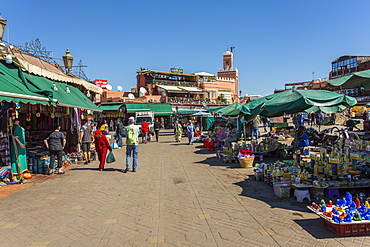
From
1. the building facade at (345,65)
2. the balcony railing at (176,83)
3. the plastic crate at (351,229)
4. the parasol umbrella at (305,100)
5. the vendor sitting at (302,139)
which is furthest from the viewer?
the building facade at (345,65)

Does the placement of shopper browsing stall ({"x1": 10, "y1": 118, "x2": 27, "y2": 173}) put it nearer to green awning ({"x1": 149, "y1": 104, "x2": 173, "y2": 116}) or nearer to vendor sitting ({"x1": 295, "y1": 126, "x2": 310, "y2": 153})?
vendor sitting ({"x1": 295, "y1": 126, "x2": 310, "y2": 153})

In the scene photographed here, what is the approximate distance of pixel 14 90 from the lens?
6.52 meters

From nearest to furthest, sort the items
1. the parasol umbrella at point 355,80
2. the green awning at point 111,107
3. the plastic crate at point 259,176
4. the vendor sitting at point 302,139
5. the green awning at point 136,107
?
the parasol umbrella at point 355,80
the plastic crate at point 259,176
the vendor sitting at point 302,139
the green awning at point 136,107
the green awning at point 111,107

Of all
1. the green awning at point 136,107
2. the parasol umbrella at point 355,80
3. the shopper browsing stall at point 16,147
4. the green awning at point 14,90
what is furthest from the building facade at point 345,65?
the shopper browsing stall at point 16,147

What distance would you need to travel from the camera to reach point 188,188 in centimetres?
639

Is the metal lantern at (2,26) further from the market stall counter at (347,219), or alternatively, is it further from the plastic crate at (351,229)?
the plastic crate at (351,229)

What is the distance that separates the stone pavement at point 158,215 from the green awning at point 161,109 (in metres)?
22.9

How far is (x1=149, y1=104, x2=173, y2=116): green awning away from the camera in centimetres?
3019

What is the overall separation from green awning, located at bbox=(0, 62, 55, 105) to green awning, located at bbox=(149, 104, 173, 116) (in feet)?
72.8

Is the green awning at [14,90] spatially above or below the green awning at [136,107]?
below

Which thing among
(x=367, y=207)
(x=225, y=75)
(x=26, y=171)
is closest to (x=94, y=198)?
(x=26, y=171)

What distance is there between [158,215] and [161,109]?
2660 centimetres

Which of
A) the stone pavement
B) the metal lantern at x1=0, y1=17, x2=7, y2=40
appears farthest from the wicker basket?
the metal lantern at x1=0, y1=17, x2=7, y2=40

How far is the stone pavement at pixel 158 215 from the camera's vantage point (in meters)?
3.69
